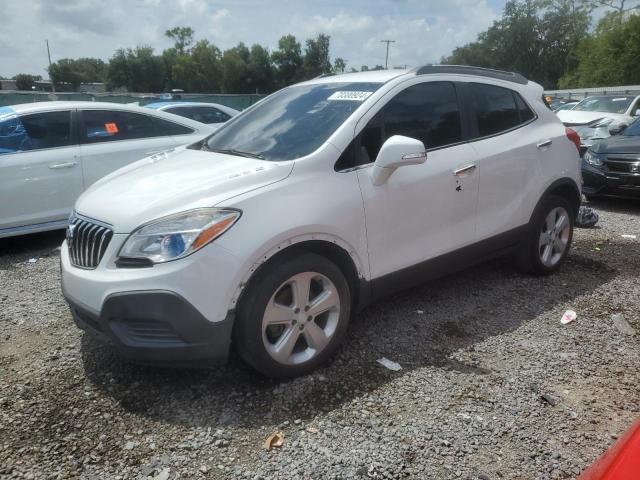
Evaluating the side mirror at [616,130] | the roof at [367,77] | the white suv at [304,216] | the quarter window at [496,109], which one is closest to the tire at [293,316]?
the white suv at [304,216]

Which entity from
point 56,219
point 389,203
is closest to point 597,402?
point 389,203

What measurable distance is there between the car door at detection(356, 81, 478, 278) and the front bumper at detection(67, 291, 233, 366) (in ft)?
3.68

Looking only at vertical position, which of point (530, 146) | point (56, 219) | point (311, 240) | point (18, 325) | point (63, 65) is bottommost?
point (18, 325)

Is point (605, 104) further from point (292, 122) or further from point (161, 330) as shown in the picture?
point (161, 330)

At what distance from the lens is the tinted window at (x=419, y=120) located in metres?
3.34

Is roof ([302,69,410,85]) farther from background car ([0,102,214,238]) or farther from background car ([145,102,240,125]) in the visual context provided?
background car ([145,102,240,125])

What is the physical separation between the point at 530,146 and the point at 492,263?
1.30 m

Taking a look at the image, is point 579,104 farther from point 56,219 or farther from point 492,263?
point 56,219

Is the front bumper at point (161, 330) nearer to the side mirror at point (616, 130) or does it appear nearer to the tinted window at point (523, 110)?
the tinted window at point (523, 110)

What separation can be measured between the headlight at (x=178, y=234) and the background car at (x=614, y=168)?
6.71m

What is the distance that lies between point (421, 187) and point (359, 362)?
3.96 ft

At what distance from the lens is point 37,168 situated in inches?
219

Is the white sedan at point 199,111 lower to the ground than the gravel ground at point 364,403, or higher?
higher

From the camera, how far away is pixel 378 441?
2.57 m
